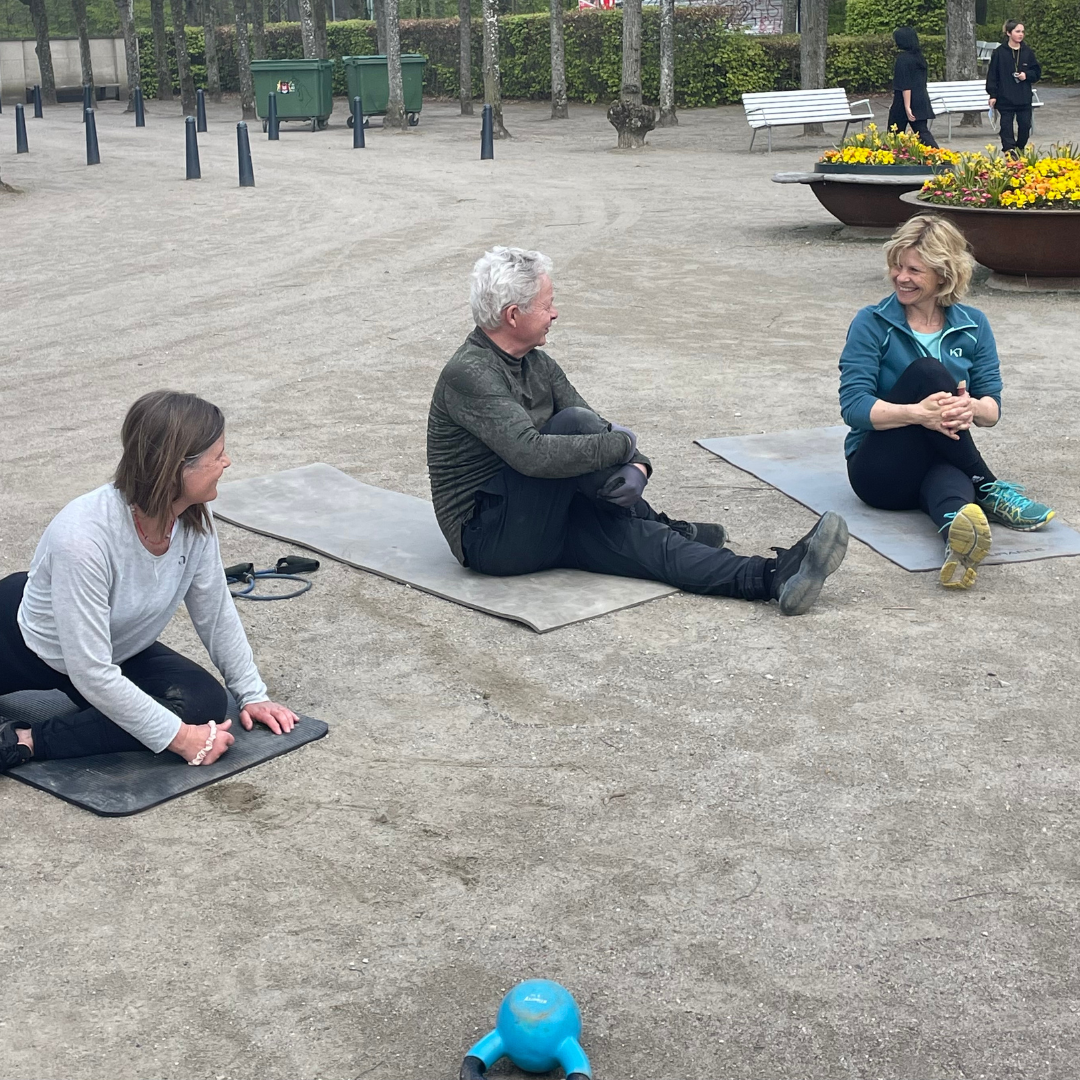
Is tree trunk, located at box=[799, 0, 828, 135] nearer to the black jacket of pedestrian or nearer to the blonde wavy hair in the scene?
the black jacket of pedestrian

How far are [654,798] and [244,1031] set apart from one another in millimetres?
1290

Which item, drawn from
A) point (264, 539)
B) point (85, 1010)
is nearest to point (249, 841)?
point (85, 1010)

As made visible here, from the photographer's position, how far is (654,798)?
3.79 m

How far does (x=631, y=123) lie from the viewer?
24.6 m

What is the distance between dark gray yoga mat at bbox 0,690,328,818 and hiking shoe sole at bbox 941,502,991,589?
2.26 m

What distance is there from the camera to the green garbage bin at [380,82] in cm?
3042

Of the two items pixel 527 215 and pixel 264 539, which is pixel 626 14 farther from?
pixel 264 539

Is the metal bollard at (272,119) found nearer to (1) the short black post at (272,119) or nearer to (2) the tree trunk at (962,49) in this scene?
(1) the short black post at (272,119)

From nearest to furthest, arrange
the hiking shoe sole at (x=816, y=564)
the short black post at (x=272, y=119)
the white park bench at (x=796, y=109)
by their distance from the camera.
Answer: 1. the hiking shoe sole at (x=816, y=564)
2. the white park bench at (x=796, y=109)
3. the short black post at (x=272, y=119)

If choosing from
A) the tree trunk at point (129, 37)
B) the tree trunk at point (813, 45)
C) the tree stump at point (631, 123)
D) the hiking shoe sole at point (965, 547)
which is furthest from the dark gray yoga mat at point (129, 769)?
the tree trunk at point (129, 37)

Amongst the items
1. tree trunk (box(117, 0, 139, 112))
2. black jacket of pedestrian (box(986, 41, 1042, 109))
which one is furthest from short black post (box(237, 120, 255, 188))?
tree trunk (box(117, 0, 139, 112))

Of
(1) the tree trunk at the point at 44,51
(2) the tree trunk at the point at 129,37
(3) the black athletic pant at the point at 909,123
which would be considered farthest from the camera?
(1) the tree trunk at the point at 44,51

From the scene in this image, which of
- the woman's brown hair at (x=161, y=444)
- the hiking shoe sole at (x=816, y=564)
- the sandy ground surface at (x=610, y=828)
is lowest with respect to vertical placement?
the sandy ground surface at (x=610, y=828)

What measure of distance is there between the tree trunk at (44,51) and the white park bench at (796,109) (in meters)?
28.5
